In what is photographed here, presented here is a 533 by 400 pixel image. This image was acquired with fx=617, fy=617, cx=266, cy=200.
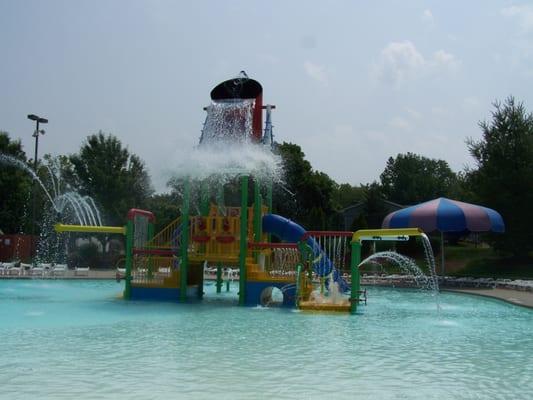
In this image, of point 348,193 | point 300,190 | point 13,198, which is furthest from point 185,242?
point 348,193

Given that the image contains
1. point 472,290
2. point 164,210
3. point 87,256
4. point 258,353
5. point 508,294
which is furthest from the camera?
point 164,210

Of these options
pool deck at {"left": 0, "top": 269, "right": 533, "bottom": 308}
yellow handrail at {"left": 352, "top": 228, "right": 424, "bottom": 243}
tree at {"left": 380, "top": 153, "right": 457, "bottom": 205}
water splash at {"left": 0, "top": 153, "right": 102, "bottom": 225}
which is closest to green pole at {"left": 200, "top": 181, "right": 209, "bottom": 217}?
yellow handrail at {"left": 352, "top": 228, "right": 424, "bottom": 243}

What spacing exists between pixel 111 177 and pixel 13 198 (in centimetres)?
717

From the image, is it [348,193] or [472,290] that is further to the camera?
[348,193]

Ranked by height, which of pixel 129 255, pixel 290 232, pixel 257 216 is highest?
pixel 257 216

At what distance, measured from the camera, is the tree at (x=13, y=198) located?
39.2m

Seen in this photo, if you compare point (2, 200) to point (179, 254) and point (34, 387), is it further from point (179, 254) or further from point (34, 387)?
point (34, 387)

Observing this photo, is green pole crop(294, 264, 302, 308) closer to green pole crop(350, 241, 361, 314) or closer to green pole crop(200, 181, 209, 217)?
green pole crop(350, 241, 361, 314)

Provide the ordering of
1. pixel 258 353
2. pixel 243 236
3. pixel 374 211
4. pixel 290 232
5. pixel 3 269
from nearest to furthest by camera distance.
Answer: pixel 258 353 → pixel 243 236 → pixel 290 232 → pixel 3 269 → pixel 374 211

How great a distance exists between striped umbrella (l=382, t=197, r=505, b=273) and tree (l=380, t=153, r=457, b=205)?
42.6 m

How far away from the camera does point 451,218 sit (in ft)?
81.2

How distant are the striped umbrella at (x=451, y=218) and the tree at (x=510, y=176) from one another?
19.5ft

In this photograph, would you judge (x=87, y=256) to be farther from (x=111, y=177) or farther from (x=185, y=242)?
(x=185, y=242)

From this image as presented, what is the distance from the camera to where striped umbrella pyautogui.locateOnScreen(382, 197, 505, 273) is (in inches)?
965
